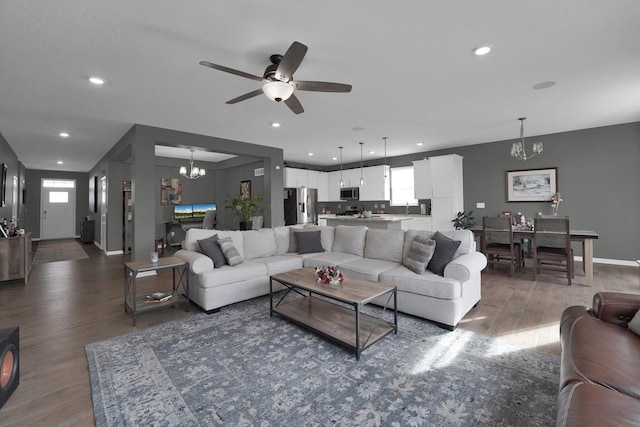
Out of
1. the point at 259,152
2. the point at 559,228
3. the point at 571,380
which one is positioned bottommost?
the point at 571,380

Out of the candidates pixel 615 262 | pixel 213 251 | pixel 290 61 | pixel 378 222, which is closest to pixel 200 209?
pixel 378 222

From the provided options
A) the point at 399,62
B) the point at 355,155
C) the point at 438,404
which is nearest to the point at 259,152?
the point at 355,155

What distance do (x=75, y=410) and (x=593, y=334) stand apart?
118 inches

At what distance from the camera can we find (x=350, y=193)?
891 centimetres

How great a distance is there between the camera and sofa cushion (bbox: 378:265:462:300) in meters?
2.69

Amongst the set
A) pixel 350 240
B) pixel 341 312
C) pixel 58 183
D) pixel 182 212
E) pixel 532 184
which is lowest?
pixel 341 312

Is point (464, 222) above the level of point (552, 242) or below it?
above

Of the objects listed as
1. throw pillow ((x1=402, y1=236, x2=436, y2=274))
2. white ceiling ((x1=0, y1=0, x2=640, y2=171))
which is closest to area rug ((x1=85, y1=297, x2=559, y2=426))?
throw pillow ((x1=402, y1=236, x2=436, y2=274))

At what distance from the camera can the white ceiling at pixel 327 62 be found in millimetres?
2053

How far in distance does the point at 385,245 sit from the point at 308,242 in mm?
1168

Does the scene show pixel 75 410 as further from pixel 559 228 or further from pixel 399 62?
pixel 559 228

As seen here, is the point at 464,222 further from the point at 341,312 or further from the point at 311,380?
the point at 311,380

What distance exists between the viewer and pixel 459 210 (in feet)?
22.3

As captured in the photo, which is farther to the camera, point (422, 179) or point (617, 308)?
point (422, 179)
